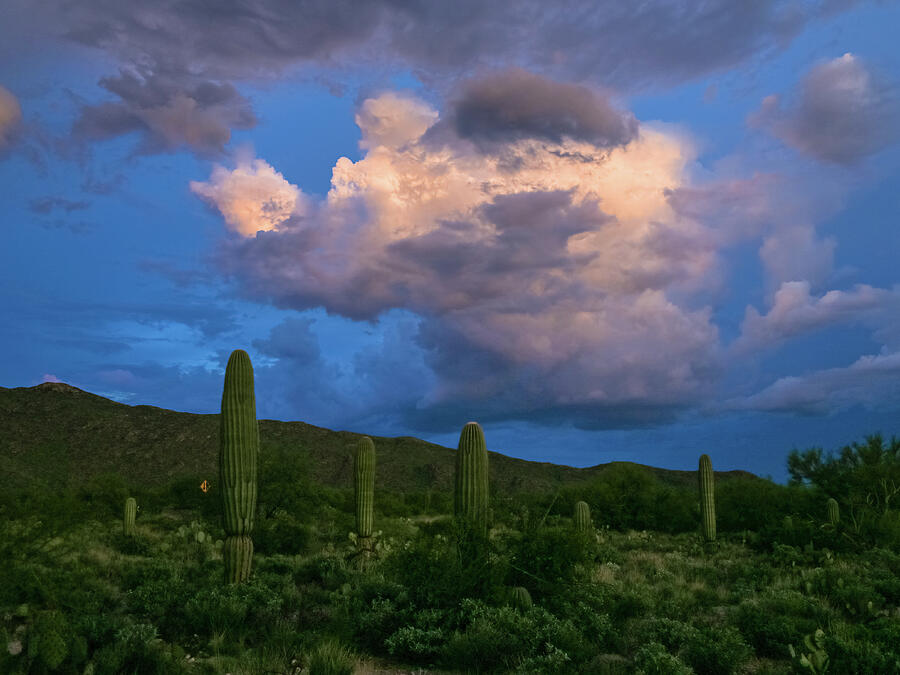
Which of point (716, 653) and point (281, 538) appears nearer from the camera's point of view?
point (716, 653)

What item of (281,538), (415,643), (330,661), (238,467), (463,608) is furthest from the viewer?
(281,538)

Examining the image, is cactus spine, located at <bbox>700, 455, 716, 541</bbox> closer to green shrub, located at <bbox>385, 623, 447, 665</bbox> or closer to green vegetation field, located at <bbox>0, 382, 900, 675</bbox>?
green vegetation field, located at <bbox>0, 382, 900, 675</bbox>

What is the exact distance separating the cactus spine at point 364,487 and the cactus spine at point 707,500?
43.9ft

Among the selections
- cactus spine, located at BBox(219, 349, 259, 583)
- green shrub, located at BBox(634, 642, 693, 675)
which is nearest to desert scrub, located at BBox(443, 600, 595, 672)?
green shrub, located at BBox(634, 642, 693, 675)

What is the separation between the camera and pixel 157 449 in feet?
211

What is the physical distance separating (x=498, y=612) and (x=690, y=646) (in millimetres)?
2672

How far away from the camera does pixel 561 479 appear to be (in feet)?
222

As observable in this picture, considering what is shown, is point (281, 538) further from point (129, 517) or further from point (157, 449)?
point (157, 449)

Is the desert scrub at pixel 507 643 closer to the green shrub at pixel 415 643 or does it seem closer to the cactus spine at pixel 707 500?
the green shrub at pixel 415 643

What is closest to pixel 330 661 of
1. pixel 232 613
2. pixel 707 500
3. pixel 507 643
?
pixel 507 643

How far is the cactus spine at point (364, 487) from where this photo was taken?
1738 cm

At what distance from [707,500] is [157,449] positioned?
5461 cm

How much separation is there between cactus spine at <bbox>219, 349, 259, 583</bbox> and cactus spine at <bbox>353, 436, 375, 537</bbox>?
3844 mm

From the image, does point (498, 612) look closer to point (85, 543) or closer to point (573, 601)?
point (573, 601)
